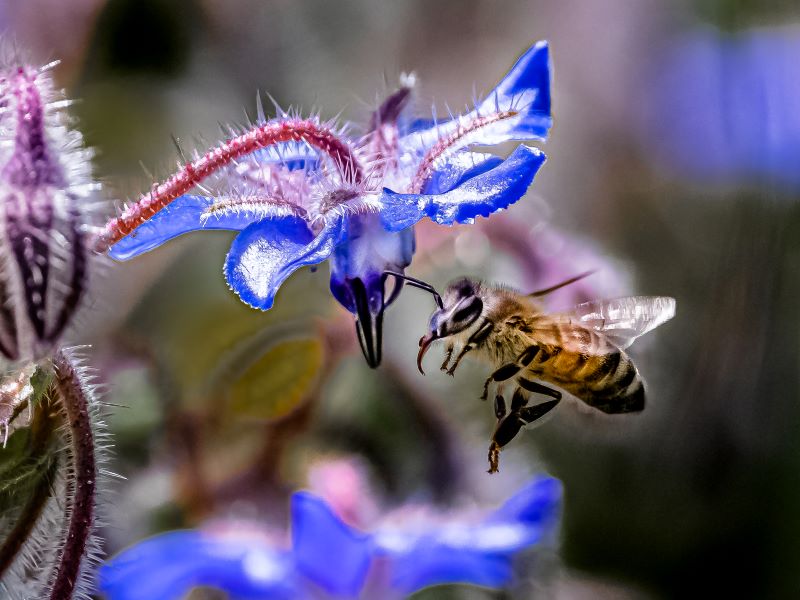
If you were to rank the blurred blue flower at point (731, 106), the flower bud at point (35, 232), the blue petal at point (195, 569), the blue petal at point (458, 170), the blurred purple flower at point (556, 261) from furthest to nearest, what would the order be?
the blurred blue flower at point (731, 106) → the blurred purple flower at point (556, 261) → the blue petal at point (195, 569) → the blue petal at point (458, 170) → the flower bud at point (35, 232)

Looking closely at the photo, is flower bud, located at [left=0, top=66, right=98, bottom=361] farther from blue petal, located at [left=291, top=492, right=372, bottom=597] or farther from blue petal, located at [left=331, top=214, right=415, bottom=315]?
blue petal, located at [left=291, top=492, right=372, bottom=597]

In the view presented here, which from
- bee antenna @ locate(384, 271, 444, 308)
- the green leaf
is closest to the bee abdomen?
bee antenna @ locate(384, 271, 444, 308)

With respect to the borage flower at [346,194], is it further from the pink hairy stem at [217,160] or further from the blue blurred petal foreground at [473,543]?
the blue blurred petal foreground at [473,543]

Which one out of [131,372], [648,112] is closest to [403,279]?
[131,372]

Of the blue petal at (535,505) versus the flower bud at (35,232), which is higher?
the flower bud at (35,232)

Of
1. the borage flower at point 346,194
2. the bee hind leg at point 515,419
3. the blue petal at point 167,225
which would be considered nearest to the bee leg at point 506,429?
the bee hind leg at point 515,419

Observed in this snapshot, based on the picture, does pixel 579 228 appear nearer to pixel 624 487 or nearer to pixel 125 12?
pixel 624 487
